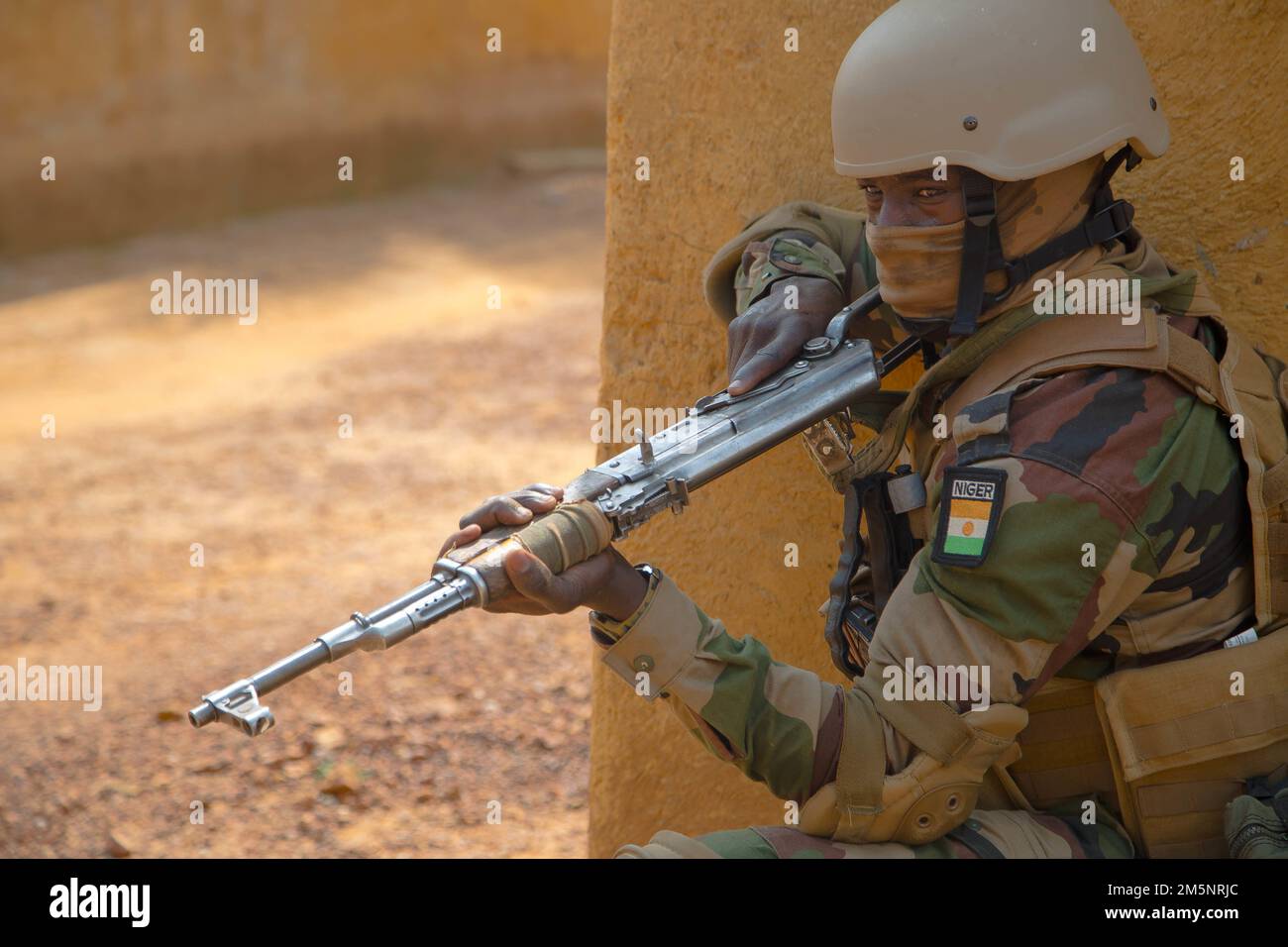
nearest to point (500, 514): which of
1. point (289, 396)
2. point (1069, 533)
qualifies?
point (1069, 533)

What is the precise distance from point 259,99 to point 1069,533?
11477 millimetres

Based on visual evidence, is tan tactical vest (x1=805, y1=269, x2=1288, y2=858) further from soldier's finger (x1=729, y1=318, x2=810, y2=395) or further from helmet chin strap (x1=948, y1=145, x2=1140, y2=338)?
soldier's finger (x1=729, y1=318, x2=810, y2=395)

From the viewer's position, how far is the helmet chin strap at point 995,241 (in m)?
2.38

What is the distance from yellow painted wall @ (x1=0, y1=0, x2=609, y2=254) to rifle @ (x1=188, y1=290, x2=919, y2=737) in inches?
400

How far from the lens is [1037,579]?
7.16 feet

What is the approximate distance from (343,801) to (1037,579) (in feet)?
9.37

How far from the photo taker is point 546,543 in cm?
221

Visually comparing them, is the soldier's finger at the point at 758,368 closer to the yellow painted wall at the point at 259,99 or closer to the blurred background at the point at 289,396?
the blurred background at the point at 289,396

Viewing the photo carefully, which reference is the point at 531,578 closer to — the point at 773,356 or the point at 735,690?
the point at 735,690

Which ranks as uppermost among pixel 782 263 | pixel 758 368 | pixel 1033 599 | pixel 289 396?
pixel 289 396

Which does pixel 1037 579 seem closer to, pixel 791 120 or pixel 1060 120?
pixel 1060 120

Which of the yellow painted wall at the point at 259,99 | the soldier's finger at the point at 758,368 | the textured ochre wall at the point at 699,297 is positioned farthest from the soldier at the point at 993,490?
the yellow painted wall at the point at 259,99

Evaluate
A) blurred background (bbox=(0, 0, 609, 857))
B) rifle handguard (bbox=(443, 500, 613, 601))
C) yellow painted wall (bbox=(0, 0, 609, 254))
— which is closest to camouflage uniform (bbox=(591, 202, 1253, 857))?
rifle handguard (bbox=(443, 500, 613, 601))
